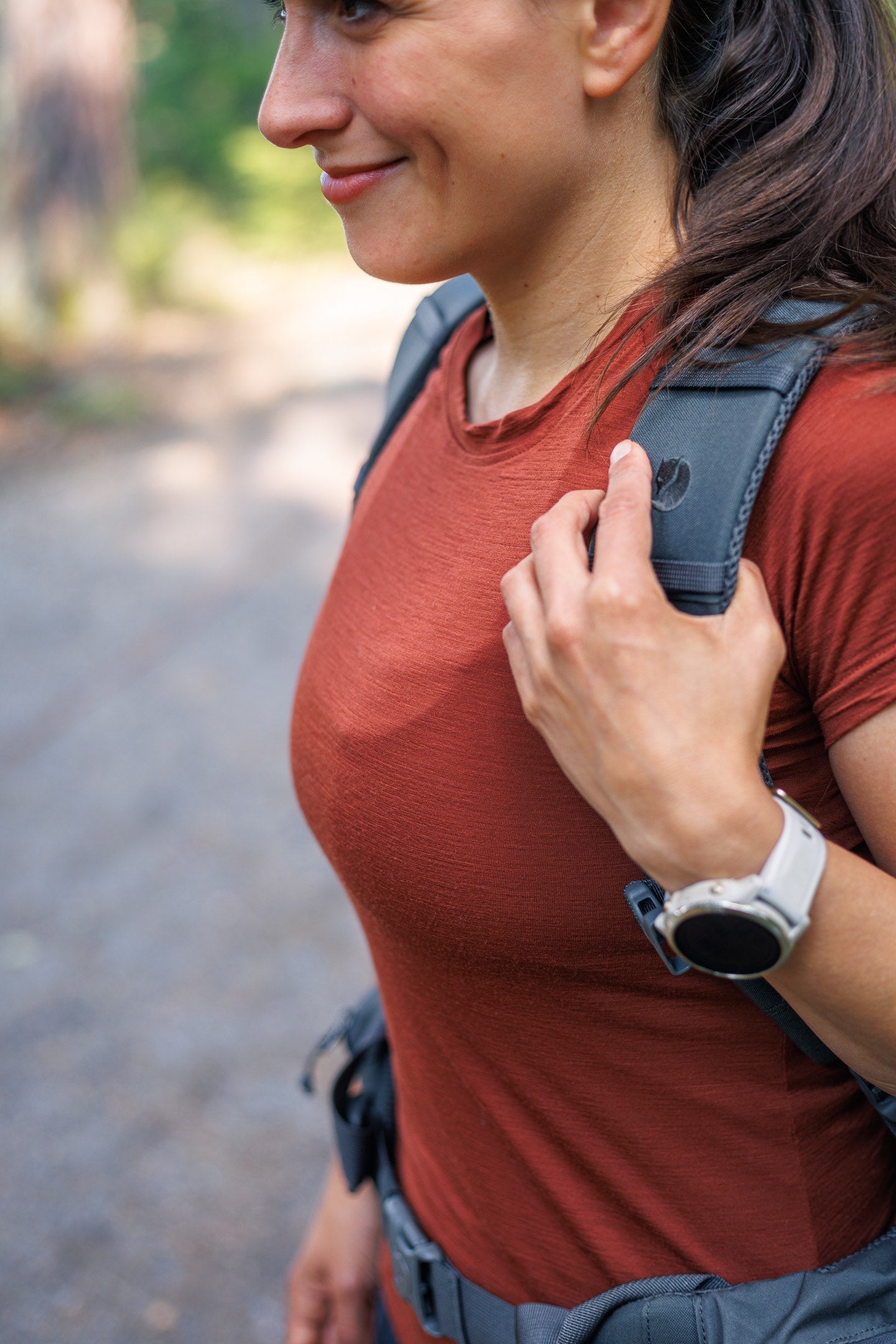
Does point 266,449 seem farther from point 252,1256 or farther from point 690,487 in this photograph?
point 690,487

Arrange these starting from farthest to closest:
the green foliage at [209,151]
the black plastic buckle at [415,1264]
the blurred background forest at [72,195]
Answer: the green foliage at [209,151] → the blurred background forest at [72,195] → the black plastic buckle at [415,1264]

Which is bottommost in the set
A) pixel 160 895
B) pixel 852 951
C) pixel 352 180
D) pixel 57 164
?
pixel 160 895

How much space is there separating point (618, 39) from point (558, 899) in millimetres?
794

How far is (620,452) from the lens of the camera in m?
1.07

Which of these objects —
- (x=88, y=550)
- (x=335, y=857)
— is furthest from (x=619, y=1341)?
(x=88, y=550)

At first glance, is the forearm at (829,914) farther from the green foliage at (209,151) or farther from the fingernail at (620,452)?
the green foliage at (209,151)

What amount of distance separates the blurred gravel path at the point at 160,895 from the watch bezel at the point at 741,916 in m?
2.35

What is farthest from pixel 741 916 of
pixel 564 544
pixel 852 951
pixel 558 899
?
pixel 564 544

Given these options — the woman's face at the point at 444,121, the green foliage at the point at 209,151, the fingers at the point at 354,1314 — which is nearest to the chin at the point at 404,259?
the woman's face at the point at 444,121

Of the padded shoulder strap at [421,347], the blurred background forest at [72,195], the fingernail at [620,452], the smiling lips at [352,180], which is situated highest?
the blurred background forest at [72,195]

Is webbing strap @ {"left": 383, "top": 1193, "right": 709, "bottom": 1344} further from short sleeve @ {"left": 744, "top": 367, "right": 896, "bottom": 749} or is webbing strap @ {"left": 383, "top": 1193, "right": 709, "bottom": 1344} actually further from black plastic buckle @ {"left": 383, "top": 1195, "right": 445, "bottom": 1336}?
short sleeve @ {"left": 744, "top": 367, "right": 896, "bottom": 749}

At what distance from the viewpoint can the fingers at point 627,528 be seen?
0.98 m

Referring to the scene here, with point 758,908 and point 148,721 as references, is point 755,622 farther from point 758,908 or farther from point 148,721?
point 148,721

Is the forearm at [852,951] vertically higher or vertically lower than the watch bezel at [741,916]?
lower
